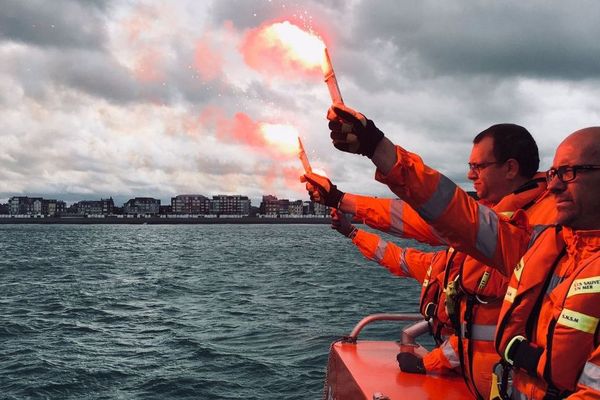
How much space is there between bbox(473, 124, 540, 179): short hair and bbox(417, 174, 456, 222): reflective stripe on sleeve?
109 cm

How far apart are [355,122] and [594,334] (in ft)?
4.44

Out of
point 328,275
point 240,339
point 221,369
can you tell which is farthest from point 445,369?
point 328,275

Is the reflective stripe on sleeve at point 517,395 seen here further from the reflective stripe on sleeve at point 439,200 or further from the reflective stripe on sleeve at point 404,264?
the reflective stripe on sleeve at point 404,264

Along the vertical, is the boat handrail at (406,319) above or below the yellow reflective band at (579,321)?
below

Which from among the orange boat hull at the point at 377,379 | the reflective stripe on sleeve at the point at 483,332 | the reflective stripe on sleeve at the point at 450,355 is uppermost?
the reflective stripe on sleeve at the point at 483,332

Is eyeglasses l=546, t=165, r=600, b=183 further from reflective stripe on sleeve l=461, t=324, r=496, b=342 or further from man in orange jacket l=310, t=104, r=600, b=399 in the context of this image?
reflective stripe on sleeve l=461, t=324, r=496, b=342

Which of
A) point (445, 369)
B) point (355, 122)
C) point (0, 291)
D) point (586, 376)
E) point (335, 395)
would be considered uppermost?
point (355, 122)

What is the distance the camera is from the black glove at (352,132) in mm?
2336

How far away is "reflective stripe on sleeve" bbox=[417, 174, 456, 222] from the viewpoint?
2.44 m

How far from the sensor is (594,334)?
2.19 metres

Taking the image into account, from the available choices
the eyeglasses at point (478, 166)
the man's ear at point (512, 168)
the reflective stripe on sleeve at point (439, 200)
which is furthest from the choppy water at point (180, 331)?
the reflective stripe on sleeve at point (439, 200)

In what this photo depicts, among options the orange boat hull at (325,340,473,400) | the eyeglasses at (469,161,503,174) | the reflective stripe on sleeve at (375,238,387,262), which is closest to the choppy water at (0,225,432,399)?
the orange boat hull at (325,340,473,400)

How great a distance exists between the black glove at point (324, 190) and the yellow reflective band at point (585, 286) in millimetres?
3010

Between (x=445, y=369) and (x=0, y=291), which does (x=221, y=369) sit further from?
(x=0, y=291)
